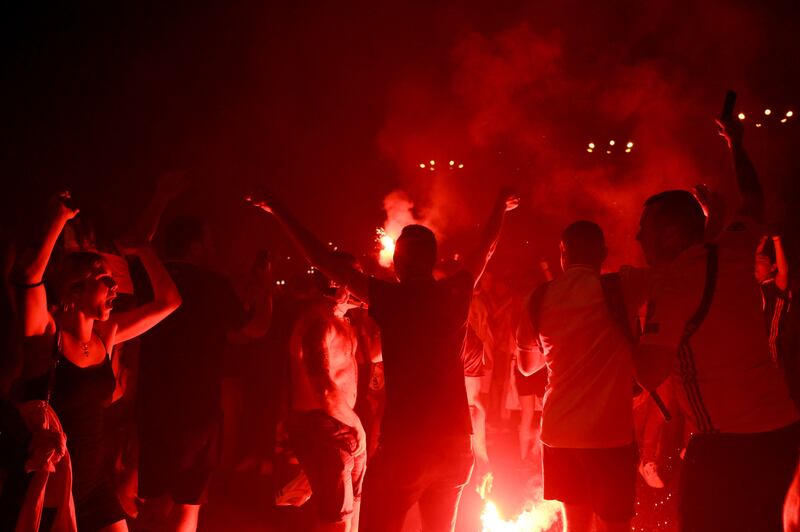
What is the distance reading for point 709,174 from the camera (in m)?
11.2

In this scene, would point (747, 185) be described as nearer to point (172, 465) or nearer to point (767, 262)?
point (767, 262)

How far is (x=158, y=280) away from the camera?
3.68m

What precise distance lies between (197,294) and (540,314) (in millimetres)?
2370

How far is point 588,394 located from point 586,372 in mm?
120

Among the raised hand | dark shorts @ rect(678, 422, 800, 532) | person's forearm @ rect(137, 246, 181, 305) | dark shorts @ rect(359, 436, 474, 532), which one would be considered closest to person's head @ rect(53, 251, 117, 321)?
person's forearm @ rect(137, 246, 181, 305)

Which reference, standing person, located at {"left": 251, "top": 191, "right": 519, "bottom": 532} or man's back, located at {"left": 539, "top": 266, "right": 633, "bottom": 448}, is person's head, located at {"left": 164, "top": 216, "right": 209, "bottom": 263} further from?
man's back, located at {"left": 539, "top": 266, "right": 633, "bottom": 448}

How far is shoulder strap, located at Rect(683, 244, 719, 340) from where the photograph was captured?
2.88 m

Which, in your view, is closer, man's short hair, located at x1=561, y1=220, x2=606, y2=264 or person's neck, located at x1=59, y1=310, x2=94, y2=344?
person's neck, located at x1=59, y1=310, x2=94, y2=344

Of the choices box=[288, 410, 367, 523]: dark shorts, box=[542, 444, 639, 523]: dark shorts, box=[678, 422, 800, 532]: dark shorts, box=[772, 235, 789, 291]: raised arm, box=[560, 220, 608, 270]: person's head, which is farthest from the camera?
box=[772, 235, 789, 291]: raised arm

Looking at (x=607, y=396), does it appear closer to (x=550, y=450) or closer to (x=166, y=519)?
(x=550, y=450)

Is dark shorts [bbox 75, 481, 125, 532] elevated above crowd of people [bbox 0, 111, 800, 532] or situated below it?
below

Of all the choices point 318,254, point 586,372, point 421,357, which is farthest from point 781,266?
point 318,254

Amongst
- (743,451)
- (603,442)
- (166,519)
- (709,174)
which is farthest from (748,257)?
(709,174)

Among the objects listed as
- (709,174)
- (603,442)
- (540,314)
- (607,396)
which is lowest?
(603,442)
